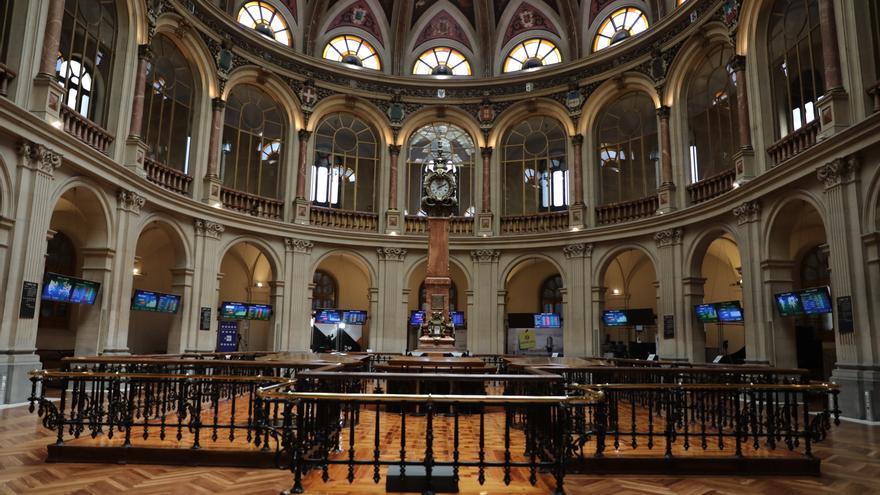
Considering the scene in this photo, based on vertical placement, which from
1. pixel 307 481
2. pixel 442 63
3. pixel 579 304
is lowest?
pixel 307 481

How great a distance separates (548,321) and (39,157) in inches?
625

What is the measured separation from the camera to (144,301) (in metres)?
14.8

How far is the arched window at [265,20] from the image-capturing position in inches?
782

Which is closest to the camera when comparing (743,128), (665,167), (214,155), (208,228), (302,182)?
(743,128)

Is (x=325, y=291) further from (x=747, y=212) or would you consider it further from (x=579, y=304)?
(x=747, y=212)

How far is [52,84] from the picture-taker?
11133mm

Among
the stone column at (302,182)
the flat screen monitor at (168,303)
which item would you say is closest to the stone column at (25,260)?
the flat screen monitor at (168,303)

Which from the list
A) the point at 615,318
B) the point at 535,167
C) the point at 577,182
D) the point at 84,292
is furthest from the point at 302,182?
the point at 615,318

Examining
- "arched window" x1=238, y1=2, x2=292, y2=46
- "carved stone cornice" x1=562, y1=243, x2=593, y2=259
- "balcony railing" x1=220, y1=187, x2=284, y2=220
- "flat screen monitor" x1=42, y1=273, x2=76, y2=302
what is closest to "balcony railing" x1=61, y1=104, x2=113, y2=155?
"flat screen monitor" x1=42, y1=273, x2=76, y2=302

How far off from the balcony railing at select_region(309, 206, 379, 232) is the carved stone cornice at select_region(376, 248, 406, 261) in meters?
0.90

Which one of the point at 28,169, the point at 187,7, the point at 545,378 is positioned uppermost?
the point at 187,7

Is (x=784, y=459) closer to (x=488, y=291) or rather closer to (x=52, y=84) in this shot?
(x=52, y=84)

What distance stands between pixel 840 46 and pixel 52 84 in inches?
606

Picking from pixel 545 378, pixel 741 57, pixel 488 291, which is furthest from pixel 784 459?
pixel 488 291
